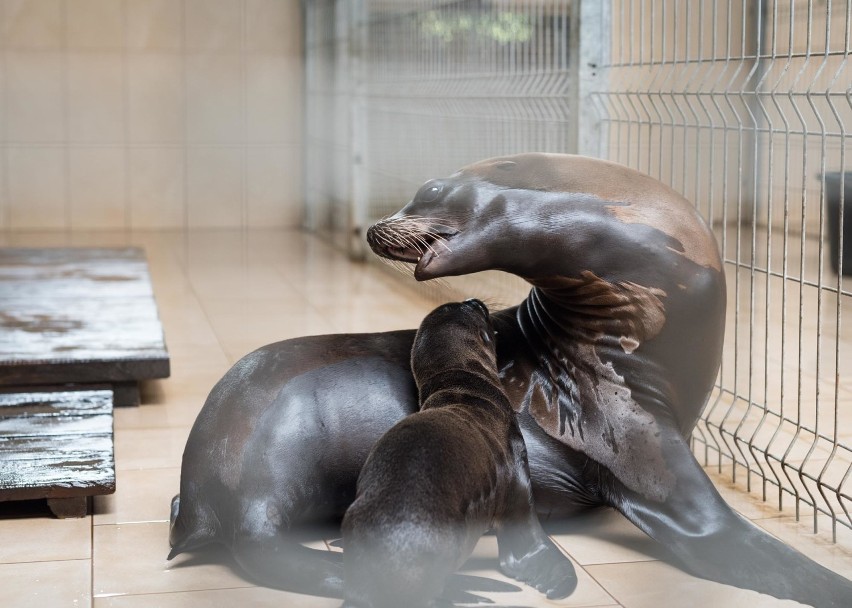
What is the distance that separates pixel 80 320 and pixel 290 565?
6.04 feet

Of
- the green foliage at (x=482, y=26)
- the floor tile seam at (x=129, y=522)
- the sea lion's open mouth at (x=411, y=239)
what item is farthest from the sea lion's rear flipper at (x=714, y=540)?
the green foliage at (x=482, y=26)

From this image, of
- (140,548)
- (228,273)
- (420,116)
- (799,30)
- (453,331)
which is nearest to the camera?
(453,331)

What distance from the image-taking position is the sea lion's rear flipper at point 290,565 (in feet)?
5.05

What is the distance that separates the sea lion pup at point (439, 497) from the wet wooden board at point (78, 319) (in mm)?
1393

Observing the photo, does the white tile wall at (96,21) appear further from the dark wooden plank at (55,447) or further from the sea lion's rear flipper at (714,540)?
the sea lion's rear flipper at (714,540)

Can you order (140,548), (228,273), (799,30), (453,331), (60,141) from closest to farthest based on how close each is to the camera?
1. (453,331)
2. (140,548)
3. (60,141)
4. (799,30)
5. (228,273)

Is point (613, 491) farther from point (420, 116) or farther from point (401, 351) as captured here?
point (420, 116)

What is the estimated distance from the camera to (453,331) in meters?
1.68

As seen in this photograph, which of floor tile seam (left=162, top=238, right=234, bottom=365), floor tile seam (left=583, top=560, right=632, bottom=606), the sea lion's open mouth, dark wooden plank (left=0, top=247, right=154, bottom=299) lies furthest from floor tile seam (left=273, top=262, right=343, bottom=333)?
floor tile seam (left=583, top=560, right=632, bottom=606)

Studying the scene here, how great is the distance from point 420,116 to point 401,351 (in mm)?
2804

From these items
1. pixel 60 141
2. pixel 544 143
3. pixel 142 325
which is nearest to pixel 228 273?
pixel 142 325

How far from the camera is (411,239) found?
170 centimetres

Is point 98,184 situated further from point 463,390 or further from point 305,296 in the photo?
point 305,296

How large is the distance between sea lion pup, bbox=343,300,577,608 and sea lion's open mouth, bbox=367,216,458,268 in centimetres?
18
